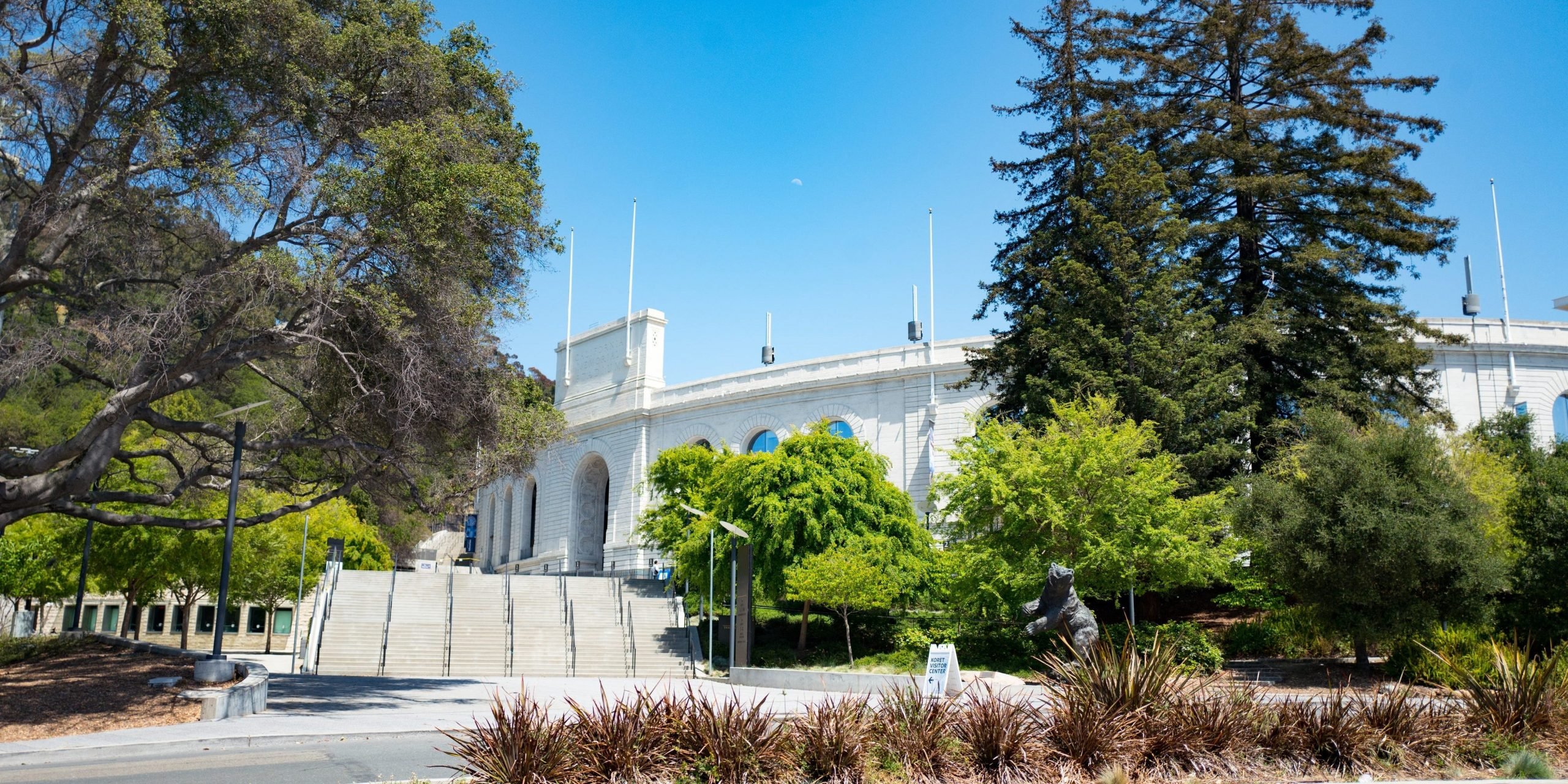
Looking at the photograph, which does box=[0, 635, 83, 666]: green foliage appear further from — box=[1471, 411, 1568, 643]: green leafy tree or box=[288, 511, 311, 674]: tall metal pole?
box=[1471, 411, 1568, 643]: green leafy tree

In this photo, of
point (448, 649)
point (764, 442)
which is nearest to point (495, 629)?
point (448, 649)

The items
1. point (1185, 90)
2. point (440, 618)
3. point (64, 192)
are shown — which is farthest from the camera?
point (1185, 90)

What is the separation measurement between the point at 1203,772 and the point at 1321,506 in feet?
47.8

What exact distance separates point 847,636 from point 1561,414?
3247cm

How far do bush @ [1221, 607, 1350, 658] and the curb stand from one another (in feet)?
62.4

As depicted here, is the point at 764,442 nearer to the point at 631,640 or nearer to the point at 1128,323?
the point at 631,640

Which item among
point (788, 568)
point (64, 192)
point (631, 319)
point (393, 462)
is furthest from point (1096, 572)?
point (631, 319)

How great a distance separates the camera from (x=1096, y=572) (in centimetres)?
2420

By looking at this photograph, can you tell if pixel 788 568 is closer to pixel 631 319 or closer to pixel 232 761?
pixel 232 761

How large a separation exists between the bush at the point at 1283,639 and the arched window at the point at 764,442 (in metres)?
26.0

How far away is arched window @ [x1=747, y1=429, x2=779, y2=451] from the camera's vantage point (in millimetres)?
49188

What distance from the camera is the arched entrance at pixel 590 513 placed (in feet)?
188

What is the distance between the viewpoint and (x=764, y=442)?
1955 inches

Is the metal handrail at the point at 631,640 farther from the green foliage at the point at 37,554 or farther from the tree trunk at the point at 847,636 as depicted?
the green foliage at the point at 37,554
